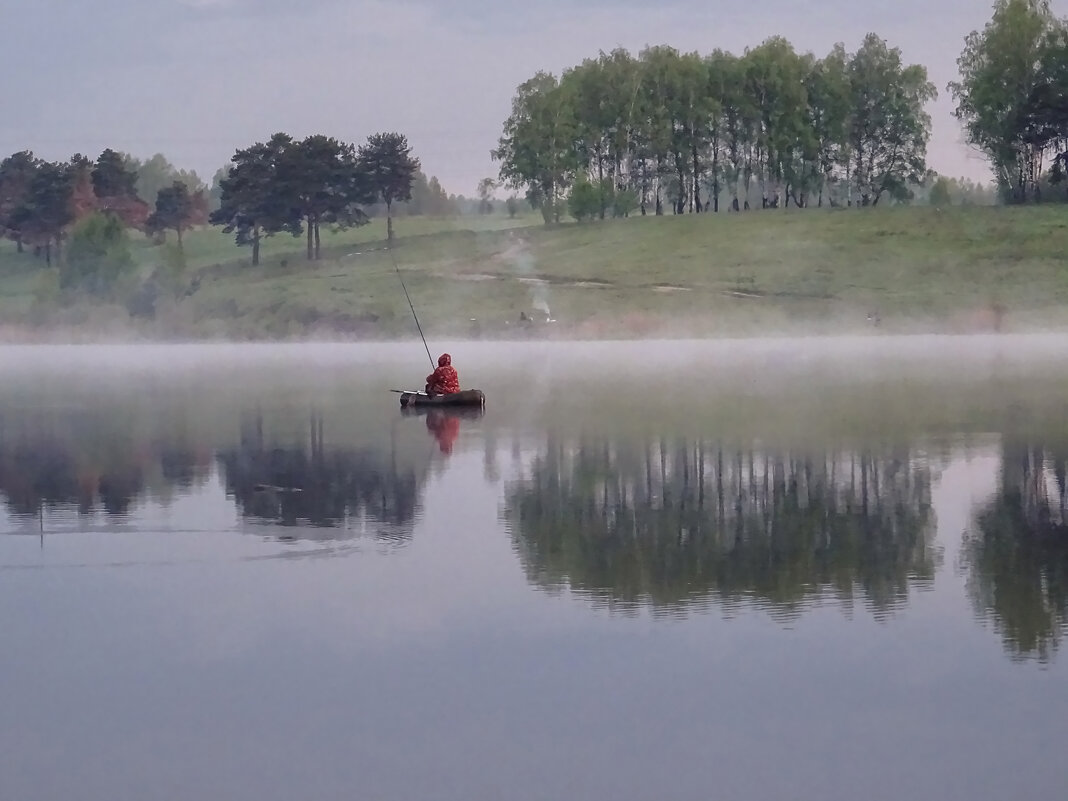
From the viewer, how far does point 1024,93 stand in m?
89.2

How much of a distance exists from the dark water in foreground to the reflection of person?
39 centimetres

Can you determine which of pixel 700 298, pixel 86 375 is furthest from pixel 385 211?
pixel 86 375

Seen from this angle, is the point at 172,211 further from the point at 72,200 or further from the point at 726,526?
the point at 726,526

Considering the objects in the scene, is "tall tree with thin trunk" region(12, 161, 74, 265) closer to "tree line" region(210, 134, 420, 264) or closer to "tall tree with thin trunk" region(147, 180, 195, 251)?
"tall tree with thin trunk" region(147, 180, 195, 251)

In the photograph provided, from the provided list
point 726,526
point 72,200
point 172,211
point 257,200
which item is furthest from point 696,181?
point 726,526

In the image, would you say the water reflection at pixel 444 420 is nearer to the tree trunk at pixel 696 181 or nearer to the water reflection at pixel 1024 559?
the water reflection at pixel 1024 559

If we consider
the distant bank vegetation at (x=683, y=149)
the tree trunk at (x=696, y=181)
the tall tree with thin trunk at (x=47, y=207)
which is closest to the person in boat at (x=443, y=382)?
the distant bank vegetation at (x=683, y=149)

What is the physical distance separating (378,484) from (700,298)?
190 ft

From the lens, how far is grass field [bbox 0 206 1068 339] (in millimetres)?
74125

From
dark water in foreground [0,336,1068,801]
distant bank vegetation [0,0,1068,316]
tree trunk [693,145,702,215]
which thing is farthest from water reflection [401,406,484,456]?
tree trunk [693,145,702,215]

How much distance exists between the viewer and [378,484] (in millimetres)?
19219

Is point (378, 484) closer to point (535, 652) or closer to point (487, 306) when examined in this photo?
point (535, 652)

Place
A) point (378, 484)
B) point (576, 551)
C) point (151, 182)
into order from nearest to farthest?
1. point (576, 551)
2. point (378, 484)
3. point (151, 182)

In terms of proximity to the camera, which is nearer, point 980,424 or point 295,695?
point 295,695
